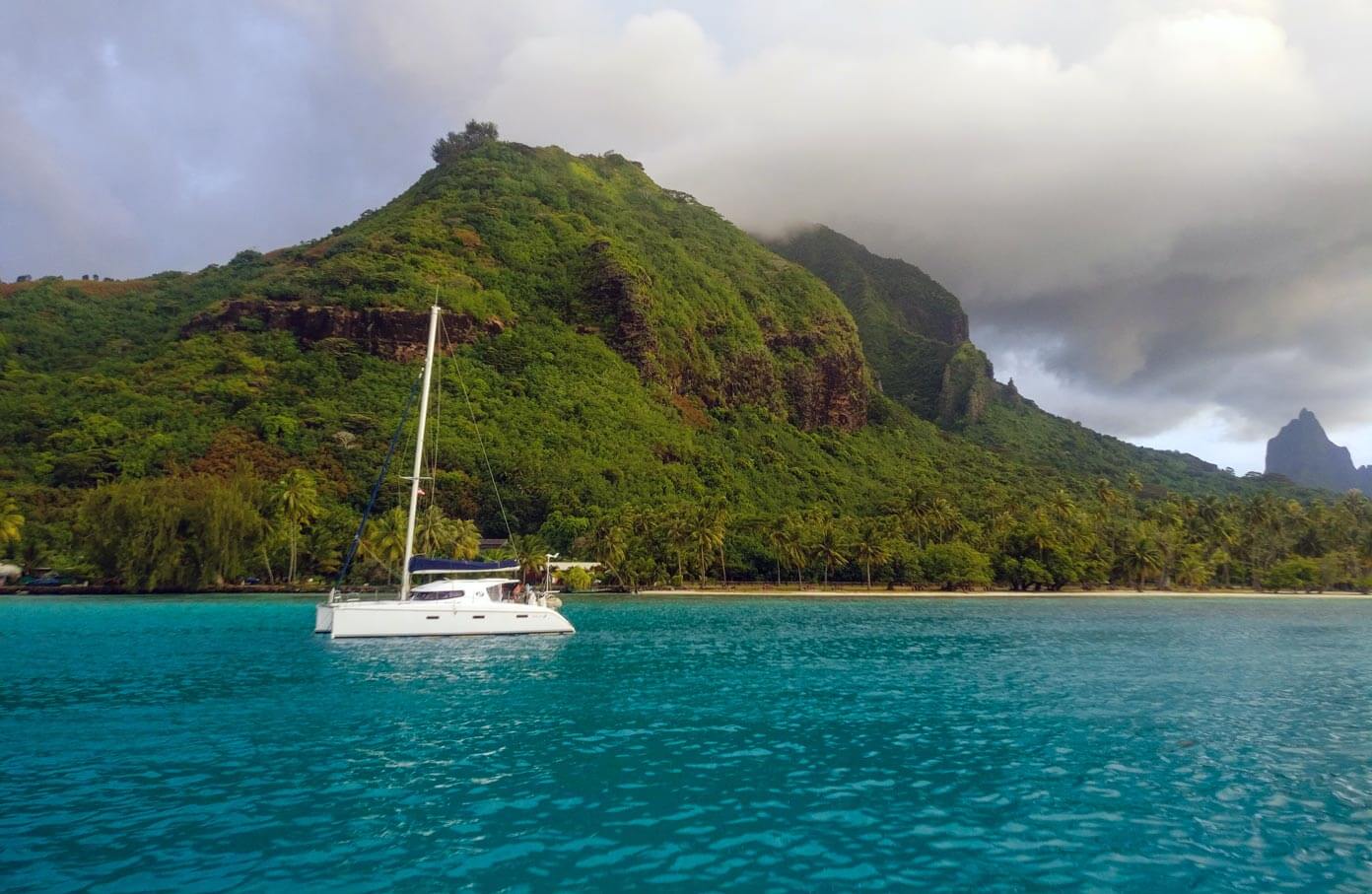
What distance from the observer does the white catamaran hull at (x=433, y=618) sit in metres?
43.2

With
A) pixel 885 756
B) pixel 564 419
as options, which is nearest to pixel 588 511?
pixel 564 419

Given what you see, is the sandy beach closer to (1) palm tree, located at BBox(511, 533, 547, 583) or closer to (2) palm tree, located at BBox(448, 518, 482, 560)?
(1) palm tree, located at BBox(511, 533, 547, 583)

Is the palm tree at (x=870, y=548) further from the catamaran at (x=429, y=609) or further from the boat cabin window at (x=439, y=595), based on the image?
the boat cabin window at (x=439, y=595)

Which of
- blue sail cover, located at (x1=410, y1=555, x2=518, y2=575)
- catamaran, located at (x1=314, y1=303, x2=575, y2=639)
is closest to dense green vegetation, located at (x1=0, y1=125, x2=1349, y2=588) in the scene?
blue sail cover, located at (x1=410, y1=555, x2=518, y2=575)

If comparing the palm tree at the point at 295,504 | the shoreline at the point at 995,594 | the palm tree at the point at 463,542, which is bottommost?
the shoreline at the point at 995,594

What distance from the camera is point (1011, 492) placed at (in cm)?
17100

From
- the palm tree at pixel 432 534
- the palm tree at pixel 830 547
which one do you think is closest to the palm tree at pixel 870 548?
the palm tree at pixel 830 547

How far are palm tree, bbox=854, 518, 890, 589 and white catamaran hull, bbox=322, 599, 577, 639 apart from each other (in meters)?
75.3

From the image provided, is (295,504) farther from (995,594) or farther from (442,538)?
(995,594)

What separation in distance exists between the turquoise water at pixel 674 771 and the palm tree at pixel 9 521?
202 ft

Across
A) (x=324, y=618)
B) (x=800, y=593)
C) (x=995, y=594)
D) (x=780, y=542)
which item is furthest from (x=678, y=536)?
(x=324, y=618)

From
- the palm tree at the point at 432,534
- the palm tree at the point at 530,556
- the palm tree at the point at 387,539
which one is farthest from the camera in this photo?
the palm tree at the point at 530,556

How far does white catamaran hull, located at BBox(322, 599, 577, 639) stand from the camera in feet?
142

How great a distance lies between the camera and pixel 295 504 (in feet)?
311
